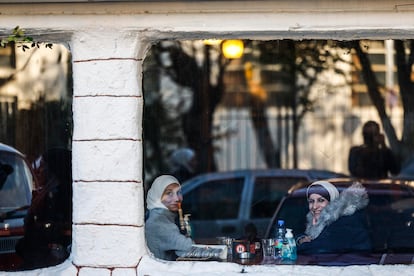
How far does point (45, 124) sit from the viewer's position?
930 centimetres

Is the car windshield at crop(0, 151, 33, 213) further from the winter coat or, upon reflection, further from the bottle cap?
the bottle cap

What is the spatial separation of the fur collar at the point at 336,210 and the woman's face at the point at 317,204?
3 centimetres

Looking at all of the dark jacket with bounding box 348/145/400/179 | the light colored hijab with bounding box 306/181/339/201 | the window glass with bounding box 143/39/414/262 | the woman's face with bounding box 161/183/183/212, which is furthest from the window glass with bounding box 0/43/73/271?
the dark jacket with bounding box 348/145/400/179

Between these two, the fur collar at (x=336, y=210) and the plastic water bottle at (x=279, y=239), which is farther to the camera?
the fur collar at (x=336, y=210)

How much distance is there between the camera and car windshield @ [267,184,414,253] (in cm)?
854

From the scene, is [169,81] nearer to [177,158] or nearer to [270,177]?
[177,158]

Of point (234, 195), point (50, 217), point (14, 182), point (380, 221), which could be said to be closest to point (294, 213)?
point (380, 221)

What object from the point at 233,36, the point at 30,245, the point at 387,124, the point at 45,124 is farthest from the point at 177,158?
the point at 233,36

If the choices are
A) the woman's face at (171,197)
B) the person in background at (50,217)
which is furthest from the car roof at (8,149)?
the woman's face at (171,197)

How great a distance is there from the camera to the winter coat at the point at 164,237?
768 cm

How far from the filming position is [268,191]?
13.8 meters

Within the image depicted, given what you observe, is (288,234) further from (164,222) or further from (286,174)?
(286,174)

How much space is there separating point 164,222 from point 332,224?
1.24 metres

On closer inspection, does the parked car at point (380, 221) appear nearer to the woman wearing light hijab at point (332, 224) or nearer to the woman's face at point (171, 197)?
the woman wearing light hijab at point (332, 224)
